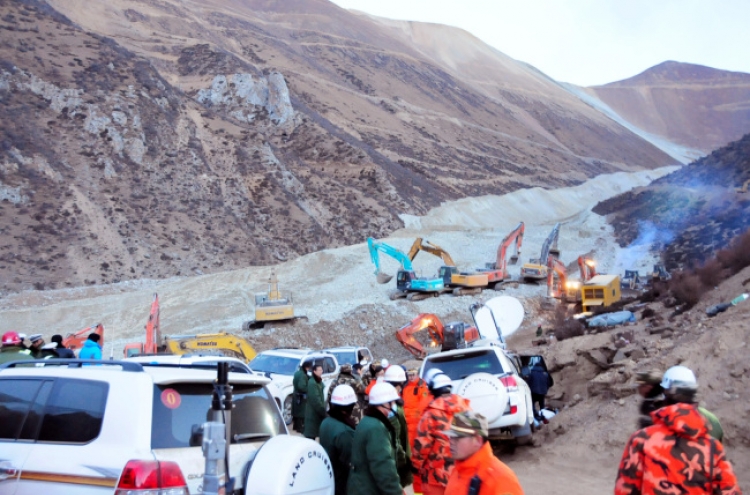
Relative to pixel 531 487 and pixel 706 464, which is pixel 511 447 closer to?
pixel 531 487

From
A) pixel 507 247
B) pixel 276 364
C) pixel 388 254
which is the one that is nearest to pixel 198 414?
pixel 276 364

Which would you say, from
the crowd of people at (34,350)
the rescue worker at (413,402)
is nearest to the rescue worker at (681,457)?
the rescue worker at (413,402)

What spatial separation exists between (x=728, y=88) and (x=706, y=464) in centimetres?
20307

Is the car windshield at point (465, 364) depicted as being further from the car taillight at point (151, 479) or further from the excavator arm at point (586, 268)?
the excavator arm at point (586, 268)

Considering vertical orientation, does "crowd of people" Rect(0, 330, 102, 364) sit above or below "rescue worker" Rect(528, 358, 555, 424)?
above

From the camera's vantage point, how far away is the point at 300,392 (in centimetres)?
1210

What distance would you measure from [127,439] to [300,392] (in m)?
7.67

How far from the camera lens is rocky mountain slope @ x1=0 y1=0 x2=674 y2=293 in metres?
45.1

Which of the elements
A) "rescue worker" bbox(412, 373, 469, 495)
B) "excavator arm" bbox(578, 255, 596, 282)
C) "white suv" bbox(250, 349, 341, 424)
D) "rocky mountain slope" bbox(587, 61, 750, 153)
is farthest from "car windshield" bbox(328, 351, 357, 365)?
"rocky mountain slope" bbox(587, 61, 750, 153)

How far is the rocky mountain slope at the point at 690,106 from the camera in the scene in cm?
16662

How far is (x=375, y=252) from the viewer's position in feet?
124

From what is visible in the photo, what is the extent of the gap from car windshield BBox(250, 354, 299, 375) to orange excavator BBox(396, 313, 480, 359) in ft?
19.5

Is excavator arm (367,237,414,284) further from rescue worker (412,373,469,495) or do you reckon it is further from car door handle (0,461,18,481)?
car door handle (0,461,18,481)

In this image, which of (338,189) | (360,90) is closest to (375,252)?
(338,189)
